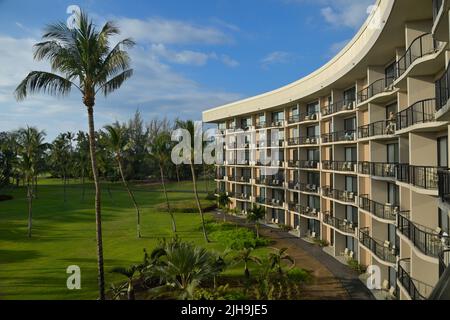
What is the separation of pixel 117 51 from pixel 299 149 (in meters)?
28.3

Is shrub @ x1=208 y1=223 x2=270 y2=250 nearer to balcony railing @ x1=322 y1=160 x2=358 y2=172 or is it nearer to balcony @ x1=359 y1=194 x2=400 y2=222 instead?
balcony railing @ x1=322 y1=160 x2=358 y2=172

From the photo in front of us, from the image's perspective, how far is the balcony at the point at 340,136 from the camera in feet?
104

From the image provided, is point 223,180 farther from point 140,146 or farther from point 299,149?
point 140,146

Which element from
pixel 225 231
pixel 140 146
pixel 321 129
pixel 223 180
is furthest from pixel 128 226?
pixel 140 146

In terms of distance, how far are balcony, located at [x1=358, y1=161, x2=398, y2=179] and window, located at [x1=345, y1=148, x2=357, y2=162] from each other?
4.17 m

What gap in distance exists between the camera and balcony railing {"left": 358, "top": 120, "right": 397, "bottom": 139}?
24.0m

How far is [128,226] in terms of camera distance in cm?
4550

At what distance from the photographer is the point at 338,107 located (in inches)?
1346

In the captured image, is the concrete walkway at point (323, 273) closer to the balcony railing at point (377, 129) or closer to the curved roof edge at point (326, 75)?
the balcony railing at point (377, 129)

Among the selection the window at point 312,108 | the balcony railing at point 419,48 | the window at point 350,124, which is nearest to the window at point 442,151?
the balcony railing at point 419,48

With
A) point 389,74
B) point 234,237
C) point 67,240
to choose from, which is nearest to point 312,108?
point 389,74

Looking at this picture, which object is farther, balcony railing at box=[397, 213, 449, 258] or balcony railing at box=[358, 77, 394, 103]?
balcony railing at box=[358, 77, 394, 103]

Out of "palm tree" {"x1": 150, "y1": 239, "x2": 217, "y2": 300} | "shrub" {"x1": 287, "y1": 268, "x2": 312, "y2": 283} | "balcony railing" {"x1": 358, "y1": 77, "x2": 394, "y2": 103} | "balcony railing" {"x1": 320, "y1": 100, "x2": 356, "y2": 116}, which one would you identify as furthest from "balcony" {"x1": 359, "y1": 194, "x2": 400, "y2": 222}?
"palm tree" {"x1": 150, "y1": 239, "x2": 217, "y2": 300}
